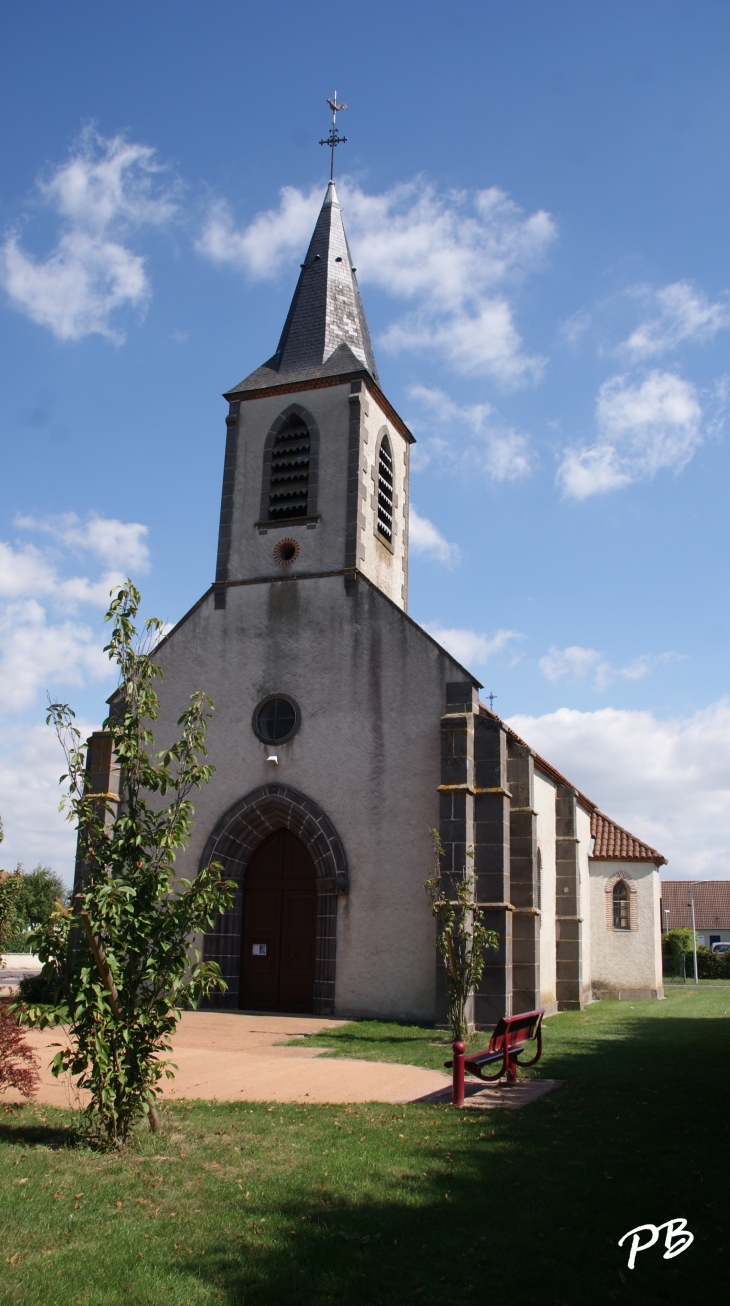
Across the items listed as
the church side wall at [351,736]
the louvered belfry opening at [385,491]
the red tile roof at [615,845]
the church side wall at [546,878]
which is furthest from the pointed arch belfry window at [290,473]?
the red tile roof at [615,845]

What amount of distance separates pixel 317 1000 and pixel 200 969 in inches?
367

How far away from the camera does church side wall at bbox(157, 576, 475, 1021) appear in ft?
52.9

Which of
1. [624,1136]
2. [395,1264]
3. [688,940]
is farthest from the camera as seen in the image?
[688,940]

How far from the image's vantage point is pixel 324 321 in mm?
21609

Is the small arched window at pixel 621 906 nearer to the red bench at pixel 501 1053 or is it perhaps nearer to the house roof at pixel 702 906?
the red bench at pixel 501 1053

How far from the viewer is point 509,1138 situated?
7637 millimetres

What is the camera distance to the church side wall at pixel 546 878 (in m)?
20.4

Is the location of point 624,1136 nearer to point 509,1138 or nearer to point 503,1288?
point 509,1138

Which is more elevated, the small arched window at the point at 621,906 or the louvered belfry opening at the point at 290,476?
the louvered belfry opening at the point at 290,476

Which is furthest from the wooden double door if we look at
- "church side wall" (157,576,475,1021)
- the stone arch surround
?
"church side wall" (157,576,475,1021)

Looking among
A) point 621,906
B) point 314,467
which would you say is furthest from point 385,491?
point 621,906

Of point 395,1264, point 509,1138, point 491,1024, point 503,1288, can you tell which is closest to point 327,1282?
point 395,1264

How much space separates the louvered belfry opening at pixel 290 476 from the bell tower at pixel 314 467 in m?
0.02

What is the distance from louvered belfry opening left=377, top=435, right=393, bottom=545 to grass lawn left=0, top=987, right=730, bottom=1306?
13.4 metres
